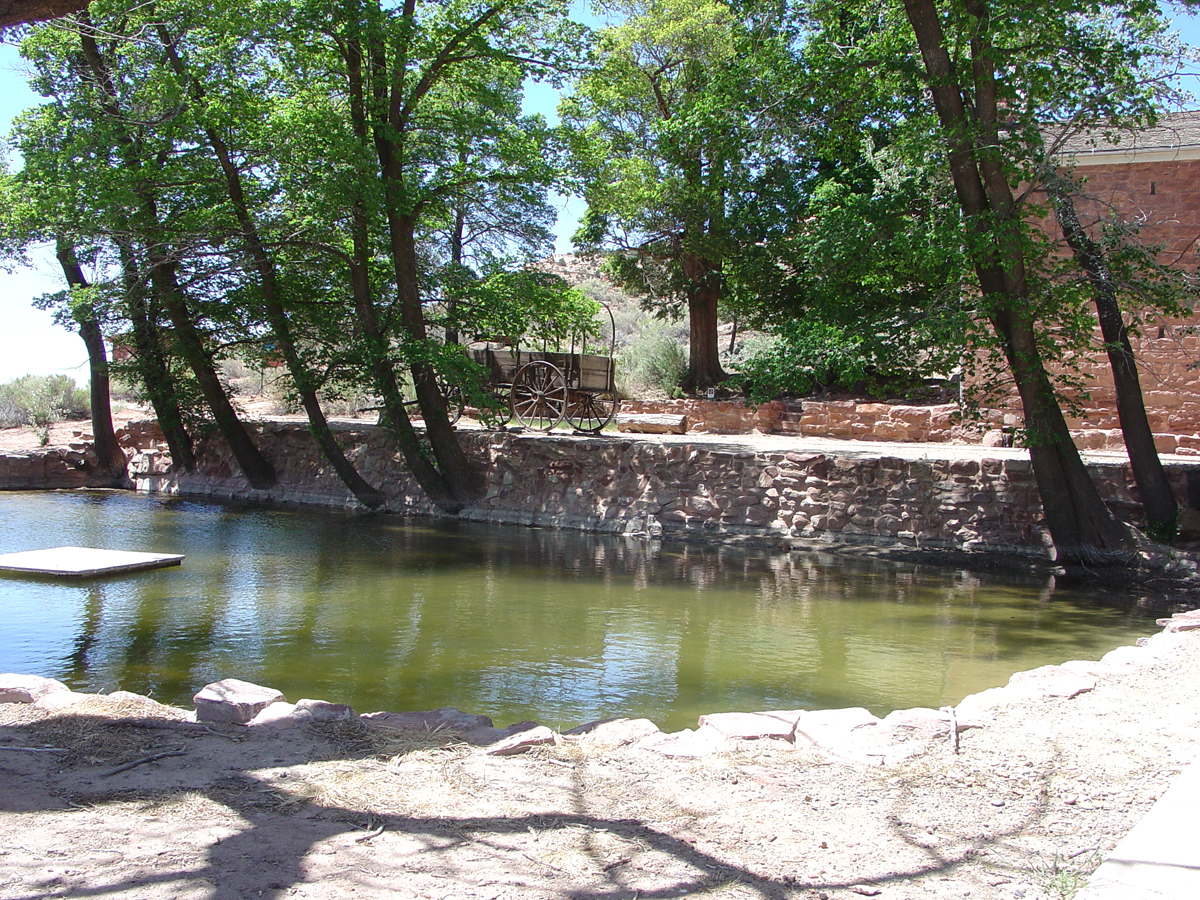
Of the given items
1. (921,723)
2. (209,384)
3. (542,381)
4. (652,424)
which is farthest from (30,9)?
(652,424)

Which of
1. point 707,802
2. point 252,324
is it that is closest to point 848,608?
point 707,802

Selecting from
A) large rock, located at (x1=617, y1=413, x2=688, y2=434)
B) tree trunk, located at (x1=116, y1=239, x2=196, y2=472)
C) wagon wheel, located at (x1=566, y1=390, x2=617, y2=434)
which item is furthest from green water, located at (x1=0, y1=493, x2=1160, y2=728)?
large rock, located at (x1=617, y1=413, x2=688, y2=434)

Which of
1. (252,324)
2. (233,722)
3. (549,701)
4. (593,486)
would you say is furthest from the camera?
(252,324)

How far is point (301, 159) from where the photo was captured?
40.6 ft

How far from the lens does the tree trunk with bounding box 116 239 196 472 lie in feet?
51.6

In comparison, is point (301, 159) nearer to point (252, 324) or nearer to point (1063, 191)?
point (252, 324)

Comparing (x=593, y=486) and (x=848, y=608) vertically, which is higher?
(x=593, y=486)

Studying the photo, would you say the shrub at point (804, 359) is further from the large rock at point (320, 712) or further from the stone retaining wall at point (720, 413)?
the stone retaining wall at point (720, 413)

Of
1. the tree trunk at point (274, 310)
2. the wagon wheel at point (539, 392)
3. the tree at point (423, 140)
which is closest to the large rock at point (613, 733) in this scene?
the tree at point (423, 140)

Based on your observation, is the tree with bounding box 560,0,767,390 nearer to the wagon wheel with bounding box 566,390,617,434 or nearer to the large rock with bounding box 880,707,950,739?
the wagon wheel with bounding box 566,390,617,434

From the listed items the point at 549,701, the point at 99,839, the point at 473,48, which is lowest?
the point at 549,701

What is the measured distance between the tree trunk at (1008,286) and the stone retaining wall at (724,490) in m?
0.71

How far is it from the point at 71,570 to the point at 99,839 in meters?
6.54

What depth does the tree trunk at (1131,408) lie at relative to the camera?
9.83 m
